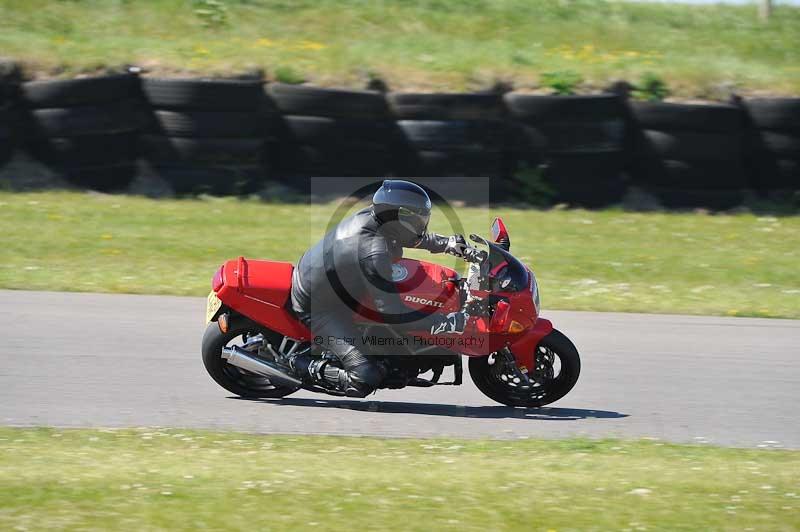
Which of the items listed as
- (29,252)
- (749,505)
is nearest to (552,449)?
(749,505)

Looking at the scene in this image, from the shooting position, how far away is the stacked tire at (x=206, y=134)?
14359mm

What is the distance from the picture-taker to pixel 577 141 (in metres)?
14.7

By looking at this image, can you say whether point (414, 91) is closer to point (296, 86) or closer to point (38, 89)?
point (296, 86)

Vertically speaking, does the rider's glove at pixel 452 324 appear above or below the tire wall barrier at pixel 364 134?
below

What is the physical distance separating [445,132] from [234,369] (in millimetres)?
7517

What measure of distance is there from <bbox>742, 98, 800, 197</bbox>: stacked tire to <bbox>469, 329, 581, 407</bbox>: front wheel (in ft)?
27.3

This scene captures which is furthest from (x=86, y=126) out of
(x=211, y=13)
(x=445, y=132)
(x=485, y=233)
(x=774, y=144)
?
(x=774, y=144)

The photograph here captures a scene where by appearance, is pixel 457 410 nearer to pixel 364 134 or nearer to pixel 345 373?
pixel 345 373

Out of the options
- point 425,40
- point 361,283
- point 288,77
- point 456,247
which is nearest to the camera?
point 456,247

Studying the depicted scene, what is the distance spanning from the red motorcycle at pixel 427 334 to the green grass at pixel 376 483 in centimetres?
79

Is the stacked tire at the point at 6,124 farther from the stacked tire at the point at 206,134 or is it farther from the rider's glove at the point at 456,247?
the rider's glove at the point at 456,247

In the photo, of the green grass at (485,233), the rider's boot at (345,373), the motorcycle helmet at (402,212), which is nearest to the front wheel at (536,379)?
the rider's boot at (345,373)

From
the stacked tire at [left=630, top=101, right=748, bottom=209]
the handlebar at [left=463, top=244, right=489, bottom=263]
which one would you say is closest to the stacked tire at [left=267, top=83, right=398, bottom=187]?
the stacked tire at [left=630, top=101, right=748, bottom=209]

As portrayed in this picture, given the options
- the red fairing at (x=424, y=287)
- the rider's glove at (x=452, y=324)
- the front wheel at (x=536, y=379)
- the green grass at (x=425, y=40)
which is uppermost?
the green grass at (x=425, y=40)
